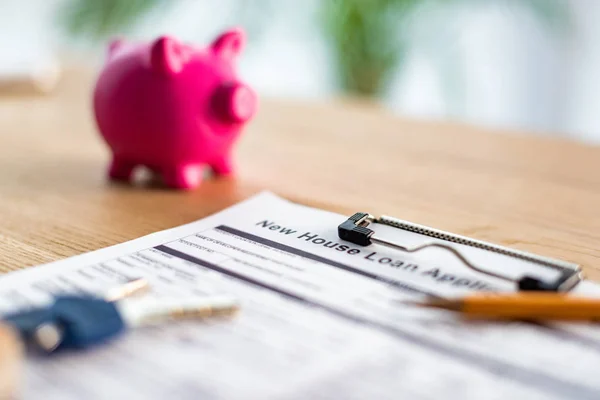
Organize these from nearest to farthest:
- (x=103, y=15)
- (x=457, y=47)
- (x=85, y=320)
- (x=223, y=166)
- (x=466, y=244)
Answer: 1. (x=85, y=320)
2. (x=466, y=244)
3. (x=223, y=166)
4. (x=103, y=15)
5. (x=457, y=47)

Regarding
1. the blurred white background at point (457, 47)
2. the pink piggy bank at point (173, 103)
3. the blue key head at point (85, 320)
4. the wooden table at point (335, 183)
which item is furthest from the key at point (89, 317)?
the blurred white background at point (457, 47)

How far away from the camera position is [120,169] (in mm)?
710

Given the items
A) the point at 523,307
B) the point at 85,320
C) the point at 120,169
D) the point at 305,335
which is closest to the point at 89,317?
the point at 85,320

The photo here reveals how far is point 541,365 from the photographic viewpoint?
0.37m

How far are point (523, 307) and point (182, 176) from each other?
377 mm

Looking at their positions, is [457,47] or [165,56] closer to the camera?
[165,56]

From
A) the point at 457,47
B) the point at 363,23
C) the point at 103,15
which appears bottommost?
the point at 103,15

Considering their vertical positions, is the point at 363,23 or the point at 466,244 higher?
the point at 363,23

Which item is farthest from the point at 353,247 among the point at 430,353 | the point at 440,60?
the point at 440,60

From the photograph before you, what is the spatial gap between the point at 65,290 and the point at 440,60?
1.75 meters

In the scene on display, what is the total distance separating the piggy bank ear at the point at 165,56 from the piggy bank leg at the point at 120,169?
12 cm

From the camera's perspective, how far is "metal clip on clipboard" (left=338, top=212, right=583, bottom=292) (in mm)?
439

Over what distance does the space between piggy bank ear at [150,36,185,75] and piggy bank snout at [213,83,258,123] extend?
0.05 meters

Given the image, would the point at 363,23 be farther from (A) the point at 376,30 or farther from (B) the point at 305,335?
(B) the point at 305,335
